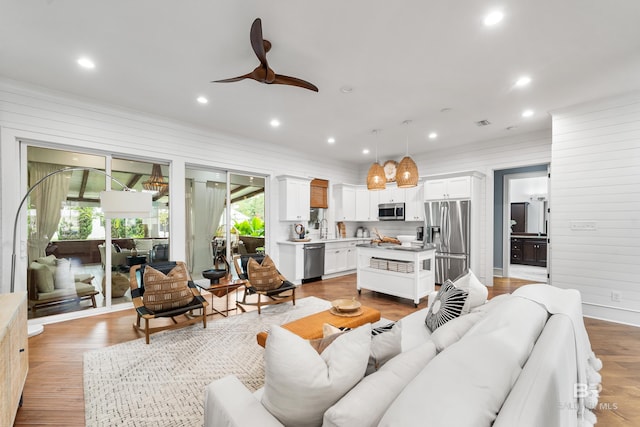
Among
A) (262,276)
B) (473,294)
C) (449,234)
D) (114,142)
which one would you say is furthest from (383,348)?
(449,234)

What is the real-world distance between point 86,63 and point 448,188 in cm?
607

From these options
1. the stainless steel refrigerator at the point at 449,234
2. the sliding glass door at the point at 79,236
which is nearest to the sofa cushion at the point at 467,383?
the sliding glass door at the point at 79,236

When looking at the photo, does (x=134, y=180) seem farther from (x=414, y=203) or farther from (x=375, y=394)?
(x=414, y=203)

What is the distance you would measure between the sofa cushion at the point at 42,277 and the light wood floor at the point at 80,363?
0.50 meters

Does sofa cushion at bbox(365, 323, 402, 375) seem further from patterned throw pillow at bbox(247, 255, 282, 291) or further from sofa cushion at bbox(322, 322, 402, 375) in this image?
patterned throw pillow at bbox(247, 255, 282, 291)

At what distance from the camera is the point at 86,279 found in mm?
4012

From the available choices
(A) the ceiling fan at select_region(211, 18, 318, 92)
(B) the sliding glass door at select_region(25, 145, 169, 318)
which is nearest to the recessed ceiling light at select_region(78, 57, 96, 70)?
(B) the sliding glass door at select_region(25, 145, 169, 318)

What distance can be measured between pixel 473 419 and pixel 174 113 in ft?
16.5

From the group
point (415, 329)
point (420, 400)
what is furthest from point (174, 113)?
point (420, 400)

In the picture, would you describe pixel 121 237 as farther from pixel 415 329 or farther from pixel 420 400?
pixel 420 400

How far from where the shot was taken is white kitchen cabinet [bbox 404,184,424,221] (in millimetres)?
6473

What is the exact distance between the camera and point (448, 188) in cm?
584

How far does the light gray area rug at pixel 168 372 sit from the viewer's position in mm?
2014

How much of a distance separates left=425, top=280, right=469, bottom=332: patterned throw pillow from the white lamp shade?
3.31 meters
